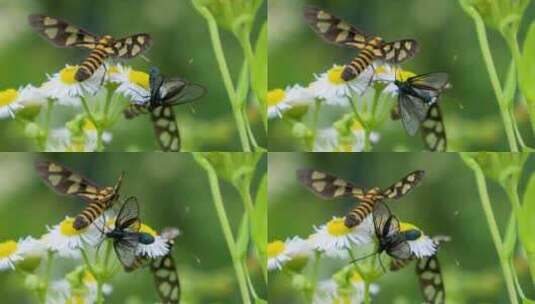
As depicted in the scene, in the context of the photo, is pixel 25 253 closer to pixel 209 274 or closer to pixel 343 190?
pixel 209 274

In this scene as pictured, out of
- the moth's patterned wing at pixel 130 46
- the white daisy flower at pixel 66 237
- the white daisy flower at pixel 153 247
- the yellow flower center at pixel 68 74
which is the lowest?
the white daisy flower at pixel 153 247

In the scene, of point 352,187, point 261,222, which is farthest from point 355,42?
point 261,222

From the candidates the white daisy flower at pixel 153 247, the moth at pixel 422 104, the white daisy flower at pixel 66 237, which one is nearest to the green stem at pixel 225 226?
the white daisy flower at pixel 153 247

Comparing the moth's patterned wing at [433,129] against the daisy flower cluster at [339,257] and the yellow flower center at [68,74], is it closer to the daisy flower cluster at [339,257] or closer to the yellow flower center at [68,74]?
the daisy flower cluster at [339,257]

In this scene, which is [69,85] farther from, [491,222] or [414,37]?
[491,222]

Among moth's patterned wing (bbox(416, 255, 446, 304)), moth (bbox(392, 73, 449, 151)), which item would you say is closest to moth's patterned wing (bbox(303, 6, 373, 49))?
moth (bbox(392, 73, 449, 151))

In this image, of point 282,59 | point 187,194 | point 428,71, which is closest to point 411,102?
point 428,71

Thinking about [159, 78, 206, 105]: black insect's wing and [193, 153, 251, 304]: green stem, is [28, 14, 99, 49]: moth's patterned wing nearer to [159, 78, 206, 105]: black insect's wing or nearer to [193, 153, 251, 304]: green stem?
[159, 78, 206, 105]: black insect's wing
